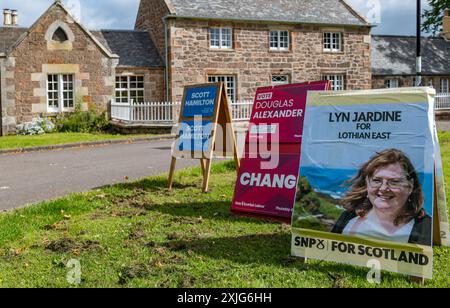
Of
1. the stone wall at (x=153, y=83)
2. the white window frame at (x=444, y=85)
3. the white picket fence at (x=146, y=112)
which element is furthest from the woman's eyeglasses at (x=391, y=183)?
the white window frame at (x=444, y=85)

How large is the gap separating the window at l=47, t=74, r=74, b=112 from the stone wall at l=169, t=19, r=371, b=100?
5.07 meters

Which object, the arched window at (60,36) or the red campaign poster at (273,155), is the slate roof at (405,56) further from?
the red campaign poster at (273,155)

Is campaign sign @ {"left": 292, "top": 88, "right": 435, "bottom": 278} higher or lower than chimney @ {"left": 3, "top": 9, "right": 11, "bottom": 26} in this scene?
lower

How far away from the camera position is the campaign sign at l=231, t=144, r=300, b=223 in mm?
6457

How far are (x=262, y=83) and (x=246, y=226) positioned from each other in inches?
904

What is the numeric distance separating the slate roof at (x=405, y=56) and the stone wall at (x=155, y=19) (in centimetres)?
1399

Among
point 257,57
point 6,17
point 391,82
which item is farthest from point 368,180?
point 391,82

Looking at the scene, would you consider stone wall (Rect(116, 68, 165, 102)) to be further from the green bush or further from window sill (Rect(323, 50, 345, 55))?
window sill (Rect(323, 50, 345, 55))

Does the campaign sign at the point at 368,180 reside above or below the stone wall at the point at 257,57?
below

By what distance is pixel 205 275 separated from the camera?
14.9 feet

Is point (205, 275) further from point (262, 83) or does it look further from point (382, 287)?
point (262, 83)

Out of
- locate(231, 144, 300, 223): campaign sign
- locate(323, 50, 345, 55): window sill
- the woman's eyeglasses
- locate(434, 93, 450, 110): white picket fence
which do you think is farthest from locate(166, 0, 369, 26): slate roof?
the woman's eyeglasses

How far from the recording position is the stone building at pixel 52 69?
22875 millimetres

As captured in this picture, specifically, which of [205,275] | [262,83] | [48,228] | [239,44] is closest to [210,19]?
[239,44]
